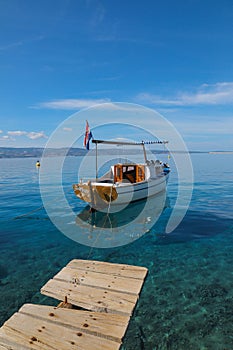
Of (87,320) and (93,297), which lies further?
→ (93,297)

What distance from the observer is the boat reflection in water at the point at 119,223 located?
40.0 feet

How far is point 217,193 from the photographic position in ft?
76.7

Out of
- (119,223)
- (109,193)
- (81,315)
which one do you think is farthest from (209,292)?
(109,193)

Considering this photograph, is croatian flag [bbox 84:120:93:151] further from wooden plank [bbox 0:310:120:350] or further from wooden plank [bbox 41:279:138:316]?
wooden plank [bbox 0:310:120:350]

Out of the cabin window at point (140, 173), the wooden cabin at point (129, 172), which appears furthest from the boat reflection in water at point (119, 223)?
the wooden cabin at point (129, 172)

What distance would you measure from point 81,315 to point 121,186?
41.2 ft

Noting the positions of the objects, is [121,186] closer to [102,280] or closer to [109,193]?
[109,193]

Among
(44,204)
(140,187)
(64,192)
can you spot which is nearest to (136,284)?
(140,187)

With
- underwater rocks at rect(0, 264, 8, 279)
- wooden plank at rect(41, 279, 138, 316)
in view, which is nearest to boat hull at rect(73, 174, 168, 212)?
underwater rocks at rect(0, 264, 8, 279)

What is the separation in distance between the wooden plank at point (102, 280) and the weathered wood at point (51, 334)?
3.77 ft

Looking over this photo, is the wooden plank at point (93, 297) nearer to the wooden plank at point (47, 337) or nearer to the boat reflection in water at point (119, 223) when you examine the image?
the wooden plank at point (47, 337)

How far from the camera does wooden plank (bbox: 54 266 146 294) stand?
4895 millimetres

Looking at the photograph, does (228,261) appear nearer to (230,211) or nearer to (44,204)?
(230,211)

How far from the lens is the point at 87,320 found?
386cm
